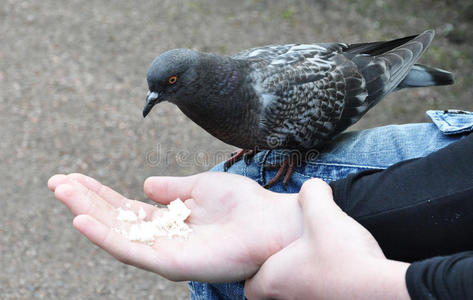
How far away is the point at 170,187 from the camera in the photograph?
258 cm

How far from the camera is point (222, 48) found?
18.5 ft

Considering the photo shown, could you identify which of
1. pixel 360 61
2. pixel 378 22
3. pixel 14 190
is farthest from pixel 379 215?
pixel 378 22

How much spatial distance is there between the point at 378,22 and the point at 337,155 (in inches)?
154

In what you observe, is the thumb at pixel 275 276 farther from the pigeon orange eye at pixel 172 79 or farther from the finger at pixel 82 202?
the pigeon orange eye at pixel 172 79

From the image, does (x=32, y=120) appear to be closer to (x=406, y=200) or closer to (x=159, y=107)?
(x=159, y=107)

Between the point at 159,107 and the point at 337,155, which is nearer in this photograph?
the point at 337,155

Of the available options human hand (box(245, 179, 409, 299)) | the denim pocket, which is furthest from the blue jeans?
human hand (box(245, 179, 409, 299))

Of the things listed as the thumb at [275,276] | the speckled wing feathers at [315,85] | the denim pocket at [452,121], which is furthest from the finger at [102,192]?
Answer: the denim pocket at [452,121]

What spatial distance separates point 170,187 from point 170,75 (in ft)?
1.76

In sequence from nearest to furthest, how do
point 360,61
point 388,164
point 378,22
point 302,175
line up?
point 388,164 → point 302,175 → point 360,61 → point 378,22

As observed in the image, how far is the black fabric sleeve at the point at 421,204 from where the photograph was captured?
78.6 inches

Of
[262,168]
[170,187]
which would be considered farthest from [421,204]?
[170,187]

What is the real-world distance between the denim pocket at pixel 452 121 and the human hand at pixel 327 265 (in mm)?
627

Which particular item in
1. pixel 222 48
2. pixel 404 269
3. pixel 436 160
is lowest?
pixel 222 48
